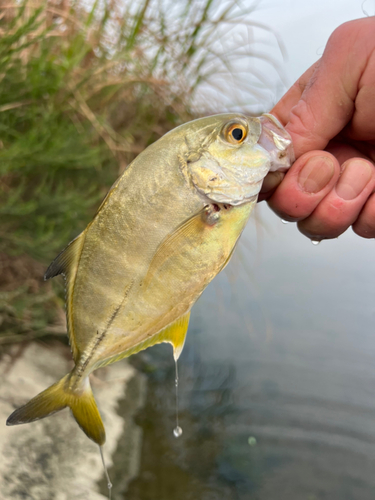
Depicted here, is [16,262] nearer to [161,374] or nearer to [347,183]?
[161,374]

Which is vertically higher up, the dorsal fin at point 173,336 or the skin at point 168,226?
the skin at point 168,226

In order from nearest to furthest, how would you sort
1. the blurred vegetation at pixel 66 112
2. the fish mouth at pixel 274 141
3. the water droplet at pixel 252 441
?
the fish mouth at pixel 274 141 < the blurred vegetation at pixel 66 112 < the water droplet at pixel 252 441

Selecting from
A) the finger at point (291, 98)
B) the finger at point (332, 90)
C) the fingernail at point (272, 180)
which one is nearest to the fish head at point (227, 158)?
the fingernail at point (272, 180)

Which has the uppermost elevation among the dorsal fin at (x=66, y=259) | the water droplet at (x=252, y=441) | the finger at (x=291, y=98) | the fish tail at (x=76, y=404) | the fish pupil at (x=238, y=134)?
the fish pupil at (x=238, y=134)

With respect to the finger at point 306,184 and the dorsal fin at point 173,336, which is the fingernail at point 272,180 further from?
the dorsal fin at point 173,336

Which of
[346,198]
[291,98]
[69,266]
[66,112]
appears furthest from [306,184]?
[66,112]

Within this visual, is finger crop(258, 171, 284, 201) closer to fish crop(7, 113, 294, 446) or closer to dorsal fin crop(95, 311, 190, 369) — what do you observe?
fish crop(7, 113, 294, 446)

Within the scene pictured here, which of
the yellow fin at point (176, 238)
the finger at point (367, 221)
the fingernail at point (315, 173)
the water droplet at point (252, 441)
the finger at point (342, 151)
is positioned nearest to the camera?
the yellow fin at point (176, 238)

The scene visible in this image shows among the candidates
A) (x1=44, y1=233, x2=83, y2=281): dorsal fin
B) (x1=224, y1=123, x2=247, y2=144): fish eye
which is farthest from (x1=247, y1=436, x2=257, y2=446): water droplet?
(x1=224, y1=123, x2=247, y2=144): fish eye
